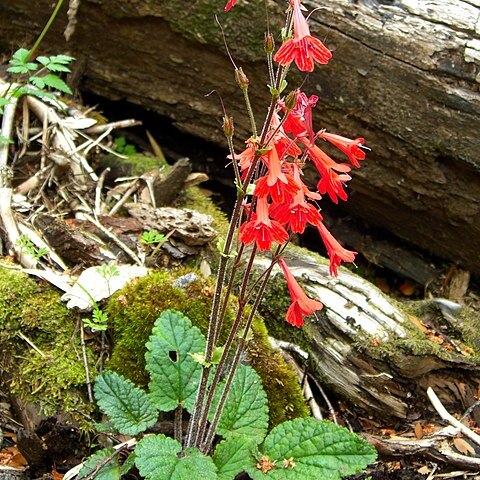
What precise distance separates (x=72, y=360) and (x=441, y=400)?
6.48 ft

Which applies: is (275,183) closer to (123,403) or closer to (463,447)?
(123,403)

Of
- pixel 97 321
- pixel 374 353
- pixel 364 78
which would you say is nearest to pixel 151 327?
pixel 97 321

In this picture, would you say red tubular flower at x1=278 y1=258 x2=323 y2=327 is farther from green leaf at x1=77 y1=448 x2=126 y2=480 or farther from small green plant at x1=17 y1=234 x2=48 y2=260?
small green plant at x1=17 y1=234 x2=48 y2=260

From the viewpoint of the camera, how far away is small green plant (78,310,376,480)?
8.38 ft

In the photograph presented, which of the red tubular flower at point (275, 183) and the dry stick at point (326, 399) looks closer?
the red tubular flower at point (275, 183)

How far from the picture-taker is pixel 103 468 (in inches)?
106

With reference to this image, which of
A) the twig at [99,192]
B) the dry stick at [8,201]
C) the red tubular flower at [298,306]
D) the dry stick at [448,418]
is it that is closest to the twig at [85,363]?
the dry stick at [8,201]

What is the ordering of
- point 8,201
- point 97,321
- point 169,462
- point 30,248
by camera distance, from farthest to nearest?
point 8,201 < point 30,248 < point 97,321 < point 169,462

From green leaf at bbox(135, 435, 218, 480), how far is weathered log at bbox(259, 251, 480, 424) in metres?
1.14

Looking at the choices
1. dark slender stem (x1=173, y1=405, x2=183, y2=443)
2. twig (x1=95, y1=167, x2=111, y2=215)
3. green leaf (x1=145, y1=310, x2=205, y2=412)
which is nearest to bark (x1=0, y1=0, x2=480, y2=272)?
twig (x1=95, y1=167, x2=111, y2=215)

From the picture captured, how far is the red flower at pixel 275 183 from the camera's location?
6.84 ft

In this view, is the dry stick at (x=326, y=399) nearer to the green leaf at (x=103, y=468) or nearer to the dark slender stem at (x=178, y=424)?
the dark slender stem at (x=178, y=424)

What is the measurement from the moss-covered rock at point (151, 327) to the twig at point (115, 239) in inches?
13.8

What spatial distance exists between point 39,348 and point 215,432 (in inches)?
39.3
